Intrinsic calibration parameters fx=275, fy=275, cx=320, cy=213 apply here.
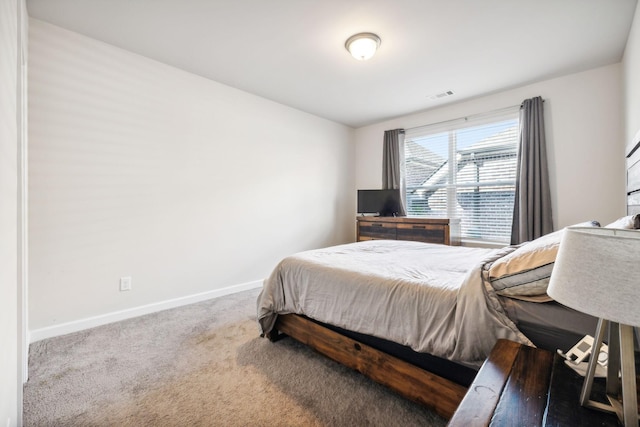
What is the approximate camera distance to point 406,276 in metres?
1.56

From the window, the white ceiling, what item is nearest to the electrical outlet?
the white ceiling

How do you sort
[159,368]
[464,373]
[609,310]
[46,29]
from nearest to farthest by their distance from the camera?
[609,310]
[464,373]
[159,368]
[46,29]

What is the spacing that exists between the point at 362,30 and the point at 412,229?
258 centimetres

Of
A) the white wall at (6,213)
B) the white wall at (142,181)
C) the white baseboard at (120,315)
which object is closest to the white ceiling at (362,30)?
the white wall at (142,181)

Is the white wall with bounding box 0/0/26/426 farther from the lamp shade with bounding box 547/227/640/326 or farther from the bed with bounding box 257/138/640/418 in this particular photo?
the lamp shade with bounding box 547/227/640/326

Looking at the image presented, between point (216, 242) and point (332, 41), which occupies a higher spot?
point (332, 41)

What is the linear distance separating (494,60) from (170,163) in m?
3.47

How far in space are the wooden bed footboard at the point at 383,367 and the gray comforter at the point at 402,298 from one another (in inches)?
4.2

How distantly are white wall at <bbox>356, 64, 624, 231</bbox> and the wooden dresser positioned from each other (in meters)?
1.13

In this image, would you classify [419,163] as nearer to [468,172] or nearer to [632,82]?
[468,172]

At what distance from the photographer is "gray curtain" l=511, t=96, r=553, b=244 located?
125 inches

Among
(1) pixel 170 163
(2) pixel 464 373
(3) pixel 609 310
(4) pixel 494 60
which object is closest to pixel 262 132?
(1) pixel 170 163

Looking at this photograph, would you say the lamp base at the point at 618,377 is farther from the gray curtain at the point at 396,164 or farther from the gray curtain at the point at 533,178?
the gray curtain at the point at 396,164

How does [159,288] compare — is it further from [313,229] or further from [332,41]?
[332,41]
